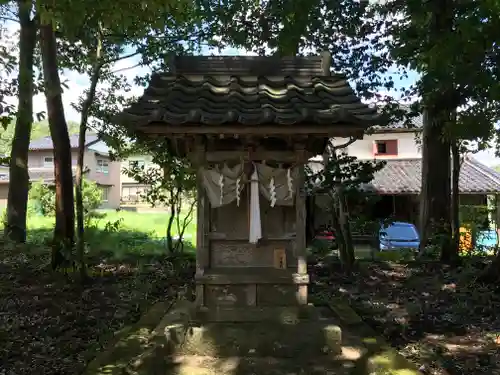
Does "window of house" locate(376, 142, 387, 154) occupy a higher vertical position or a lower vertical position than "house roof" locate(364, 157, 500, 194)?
higher

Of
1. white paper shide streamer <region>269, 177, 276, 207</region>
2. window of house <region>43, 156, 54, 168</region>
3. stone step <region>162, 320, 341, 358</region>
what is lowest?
stone step <region>162, 320, 341, 358</region>

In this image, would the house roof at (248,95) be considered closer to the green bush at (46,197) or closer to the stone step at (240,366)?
the stone step at (240,366)

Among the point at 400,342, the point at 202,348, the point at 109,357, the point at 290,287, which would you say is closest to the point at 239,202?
the point at 290,287

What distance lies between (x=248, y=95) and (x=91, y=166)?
1408 inches

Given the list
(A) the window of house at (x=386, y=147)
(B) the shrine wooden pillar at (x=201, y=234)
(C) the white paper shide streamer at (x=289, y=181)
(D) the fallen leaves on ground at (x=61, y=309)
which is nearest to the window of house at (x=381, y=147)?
(A) the window of house at (x=386, y=147)

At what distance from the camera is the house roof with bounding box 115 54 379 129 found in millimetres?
5023

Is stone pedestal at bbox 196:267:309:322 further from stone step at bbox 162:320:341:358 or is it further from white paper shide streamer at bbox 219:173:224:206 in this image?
white paper shide streamer at bbox 219:173:224:206

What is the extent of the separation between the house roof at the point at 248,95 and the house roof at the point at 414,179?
40.7 feet

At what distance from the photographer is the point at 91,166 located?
127ft

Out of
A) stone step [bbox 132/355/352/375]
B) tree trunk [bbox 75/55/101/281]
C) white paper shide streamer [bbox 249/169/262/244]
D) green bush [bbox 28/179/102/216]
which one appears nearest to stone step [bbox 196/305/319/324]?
stone step [bbox 132/355/352/375]

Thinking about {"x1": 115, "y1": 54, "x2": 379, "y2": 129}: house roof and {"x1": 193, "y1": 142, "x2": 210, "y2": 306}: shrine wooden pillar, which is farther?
{"x1": 193, "y1": 142, "x2": 210, "y2": 306}: shrine wooden pillar

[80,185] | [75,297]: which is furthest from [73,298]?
[80,185]

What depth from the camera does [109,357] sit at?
5.75m

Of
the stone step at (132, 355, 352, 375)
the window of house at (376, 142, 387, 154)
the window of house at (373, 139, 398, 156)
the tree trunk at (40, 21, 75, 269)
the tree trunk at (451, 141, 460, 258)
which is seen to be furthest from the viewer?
the window of house at (376, 142, 387, 154)
